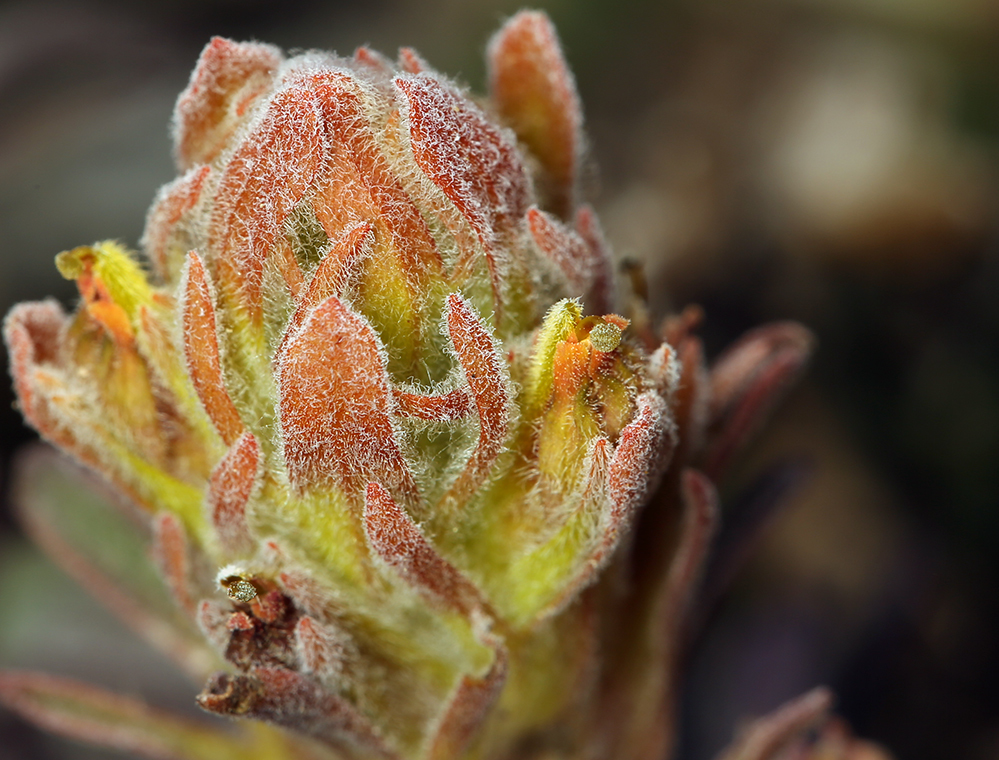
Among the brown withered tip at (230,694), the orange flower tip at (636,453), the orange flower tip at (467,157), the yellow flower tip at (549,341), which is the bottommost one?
the brown withered tip at (230,694)

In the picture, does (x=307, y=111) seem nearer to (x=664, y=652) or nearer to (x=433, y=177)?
(x=433, y=177)

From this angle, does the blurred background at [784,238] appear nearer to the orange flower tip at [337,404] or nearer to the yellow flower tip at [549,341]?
the yellow flower tip at [549,341]

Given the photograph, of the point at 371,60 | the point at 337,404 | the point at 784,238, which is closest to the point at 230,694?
the point at 337,404

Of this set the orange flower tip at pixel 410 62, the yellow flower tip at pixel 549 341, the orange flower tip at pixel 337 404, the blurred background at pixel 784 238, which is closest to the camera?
the orange flower tip at pixel 337 404

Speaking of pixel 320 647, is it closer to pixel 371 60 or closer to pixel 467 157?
pixel 467 157

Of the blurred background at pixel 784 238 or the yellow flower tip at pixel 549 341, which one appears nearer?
the yellow flower tip at pixel 549 341

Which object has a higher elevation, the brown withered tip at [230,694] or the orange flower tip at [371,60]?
the orange flower tip at [371,60]

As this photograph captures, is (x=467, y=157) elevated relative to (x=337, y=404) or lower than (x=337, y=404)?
elevated

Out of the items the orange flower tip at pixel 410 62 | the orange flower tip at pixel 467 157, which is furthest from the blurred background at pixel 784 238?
the orange flower tip at pixel 410 62
